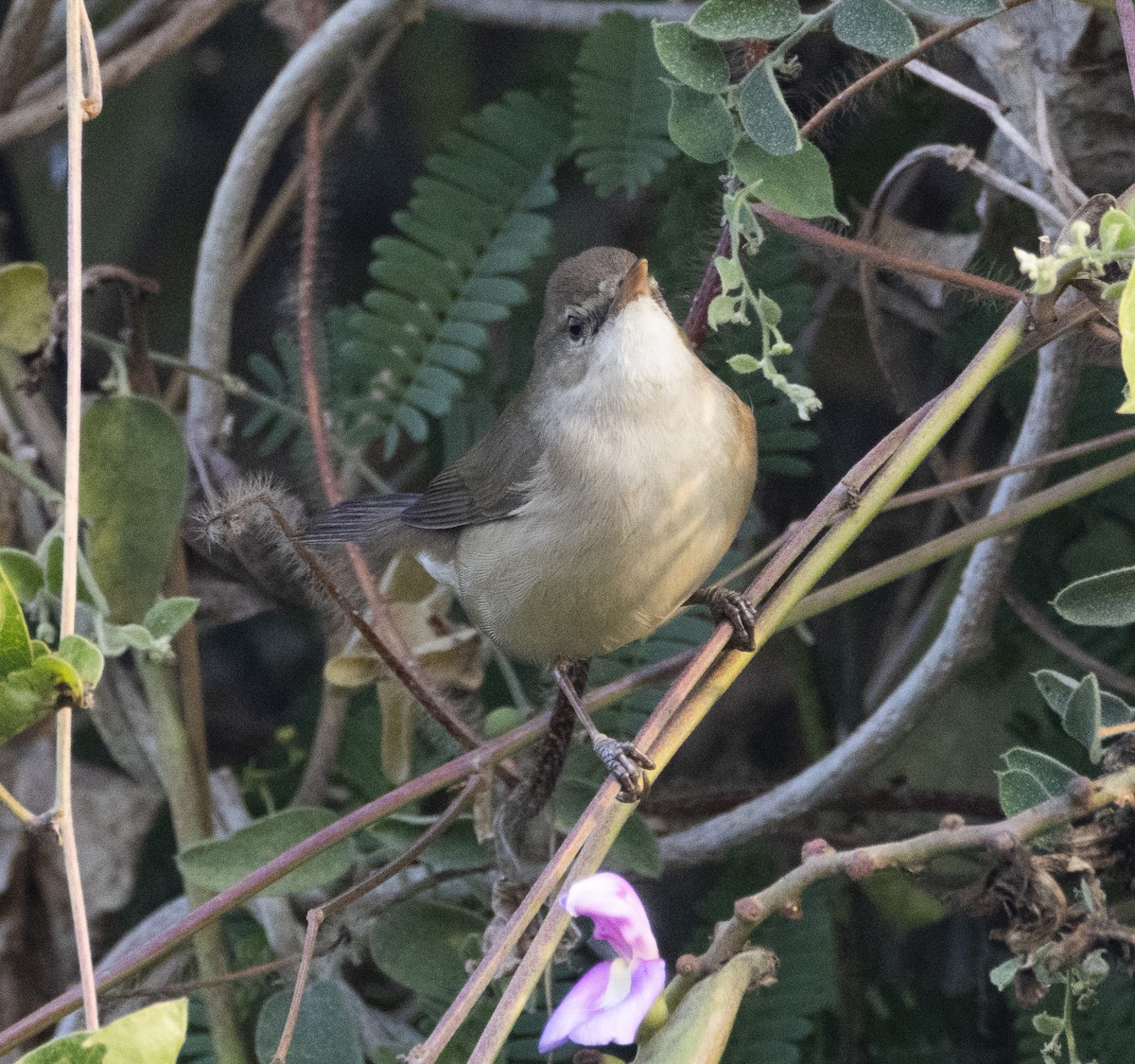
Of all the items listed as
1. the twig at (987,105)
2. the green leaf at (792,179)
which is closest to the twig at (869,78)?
the green leaf at (792,179)

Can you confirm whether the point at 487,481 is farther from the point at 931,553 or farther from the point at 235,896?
the point at 235,896

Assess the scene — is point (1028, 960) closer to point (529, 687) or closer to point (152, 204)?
point (529, 687)

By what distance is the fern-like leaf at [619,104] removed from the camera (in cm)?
232

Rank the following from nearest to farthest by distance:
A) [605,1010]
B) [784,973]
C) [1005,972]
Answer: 1. [605,1010]
2. [1005,972]
3. [784,973]

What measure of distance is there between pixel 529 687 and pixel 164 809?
669 mm

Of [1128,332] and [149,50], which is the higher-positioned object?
[149,50]

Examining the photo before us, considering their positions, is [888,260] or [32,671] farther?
[888,260]

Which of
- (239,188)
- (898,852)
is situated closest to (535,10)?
(239,188)

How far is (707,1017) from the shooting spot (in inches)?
44.2

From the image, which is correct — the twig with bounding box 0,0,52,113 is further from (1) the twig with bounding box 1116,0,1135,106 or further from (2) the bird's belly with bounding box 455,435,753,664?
(1) the twig with bounding box 1116,0,1135,106

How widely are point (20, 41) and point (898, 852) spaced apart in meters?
1.90

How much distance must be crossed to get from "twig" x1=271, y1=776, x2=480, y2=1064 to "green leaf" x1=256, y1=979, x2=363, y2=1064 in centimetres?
5

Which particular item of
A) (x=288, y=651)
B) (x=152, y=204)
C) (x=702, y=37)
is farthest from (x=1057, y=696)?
(x=152, y=204)

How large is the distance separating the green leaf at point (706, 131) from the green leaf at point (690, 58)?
0.03m
